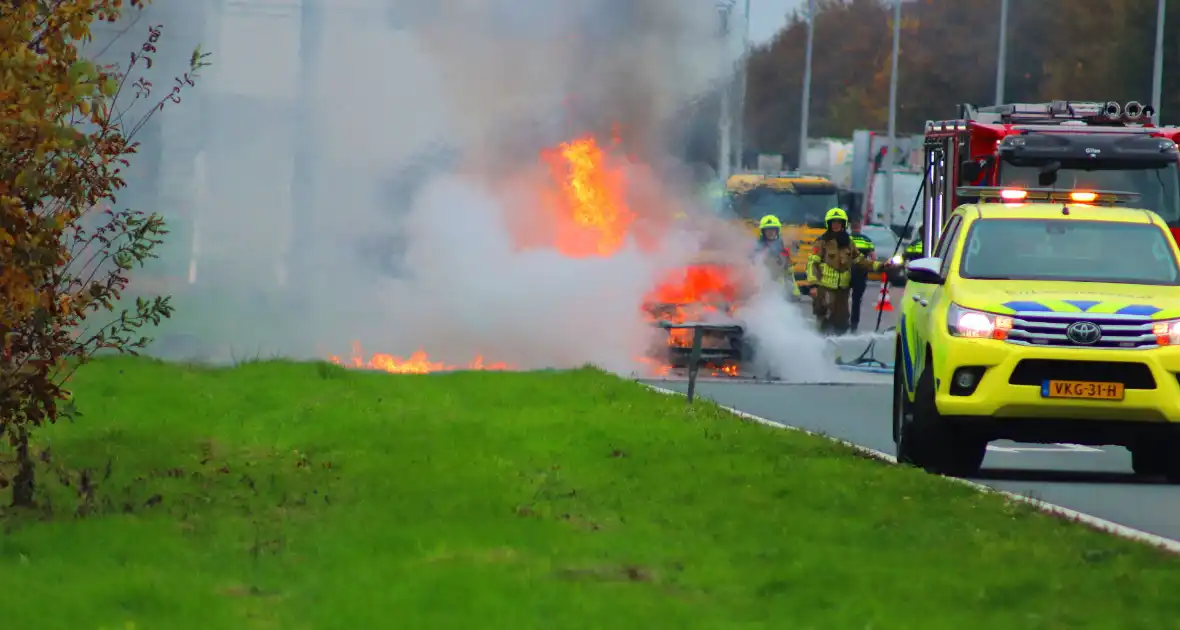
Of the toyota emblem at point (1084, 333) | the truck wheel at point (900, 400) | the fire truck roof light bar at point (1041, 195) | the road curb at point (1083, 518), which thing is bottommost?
the road curb at point (1083, 518)

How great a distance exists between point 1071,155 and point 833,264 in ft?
12.6

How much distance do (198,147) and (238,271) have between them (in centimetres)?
271

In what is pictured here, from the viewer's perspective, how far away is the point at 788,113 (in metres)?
89.8

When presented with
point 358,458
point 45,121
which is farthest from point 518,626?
point 358,458

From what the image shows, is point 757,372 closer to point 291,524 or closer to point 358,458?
point 358,458

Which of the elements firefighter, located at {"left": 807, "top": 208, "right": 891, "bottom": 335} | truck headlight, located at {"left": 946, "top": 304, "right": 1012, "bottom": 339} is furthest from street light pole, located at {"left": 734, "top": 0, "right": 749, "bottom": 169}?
truck headlight, located at {"left": 946, "top": 304, "right": 1012, "bottom": 339}

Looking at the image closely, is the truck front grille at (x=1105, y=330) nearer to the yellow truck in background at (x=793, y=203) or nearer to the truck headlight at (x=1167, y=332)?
the truck headlight at (x=1167, y=332)

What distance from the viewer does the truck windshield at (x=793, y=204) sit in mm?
47037

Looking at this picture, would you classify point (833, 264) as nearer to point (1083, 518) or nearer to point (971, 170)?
point (971, 170)

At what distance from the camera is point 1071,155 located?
22.0 meters

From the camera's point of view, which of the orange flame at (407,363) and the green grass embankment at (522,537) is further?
the orange flame at (407,363)

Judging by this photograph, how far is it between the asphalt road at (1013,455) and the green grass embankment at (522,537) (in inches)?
43.3

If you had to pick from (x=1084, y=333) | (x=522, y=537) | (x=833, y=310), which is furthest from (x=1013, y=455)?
(x=833, y=310)

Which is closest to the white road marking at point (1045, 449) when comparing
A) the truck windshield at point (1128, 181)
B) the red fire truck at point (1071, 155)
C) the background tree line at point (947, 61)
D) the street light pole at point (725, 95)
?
the red fire truck at point (1071, 155)
